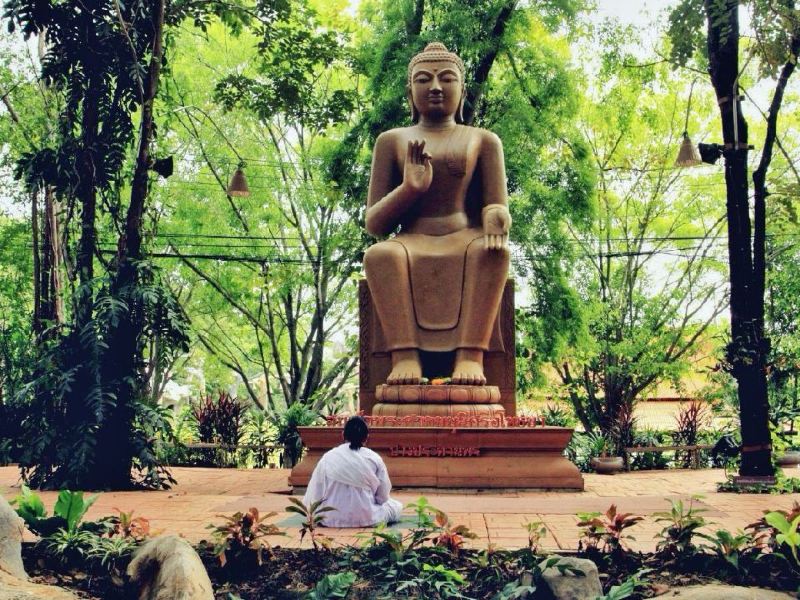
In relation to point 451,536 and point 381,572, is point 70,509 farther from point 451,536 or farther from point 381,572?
point 451,536

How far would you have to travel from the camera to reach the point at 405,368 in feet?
26.0

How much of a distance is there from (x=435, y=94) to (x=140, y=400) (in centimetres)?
429

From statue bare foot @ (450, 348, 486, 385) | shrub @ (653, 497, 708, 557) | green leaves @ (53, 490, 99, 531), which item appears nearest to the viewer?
shrub @ (653, 497, 708, 557)

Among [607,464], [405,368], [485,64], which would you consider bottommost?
[607,464]

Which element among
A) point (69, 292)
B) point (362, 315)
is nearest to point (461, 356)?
point (362, 315)

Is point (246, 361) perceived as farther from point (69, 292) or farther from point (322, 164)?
point (69, 292)

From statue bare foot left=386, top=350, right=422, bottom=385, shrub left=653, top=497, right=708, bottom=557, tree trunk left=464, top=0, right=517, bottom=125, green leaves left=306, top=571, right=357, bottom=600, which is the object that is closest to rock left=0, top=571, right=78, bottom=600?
green leaves left=306, top=571, right=357, bottom=600

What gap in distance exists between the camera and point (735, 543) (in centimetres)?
389

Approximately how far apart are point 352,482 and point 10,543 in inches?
73.4

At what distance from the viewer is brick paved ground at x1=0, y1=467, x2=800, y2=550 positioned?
485 cm

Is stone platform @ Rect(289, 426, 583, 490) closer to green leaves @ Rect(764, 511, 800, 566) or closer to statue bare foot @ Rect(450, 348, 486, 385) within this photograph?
statue bare foot @ Rect(450, 348, 486, 385)

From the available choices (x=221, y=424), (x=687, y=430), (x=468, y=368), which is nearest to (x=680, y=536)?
(x=468, y=368)

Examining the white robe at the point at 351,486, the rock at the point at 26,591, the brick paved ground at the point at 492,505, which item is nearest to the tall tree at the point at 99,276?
the brick paved ground at the point at 492,505

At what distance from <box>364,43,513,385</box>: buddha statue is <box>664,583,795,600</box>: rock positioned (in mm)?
4303
